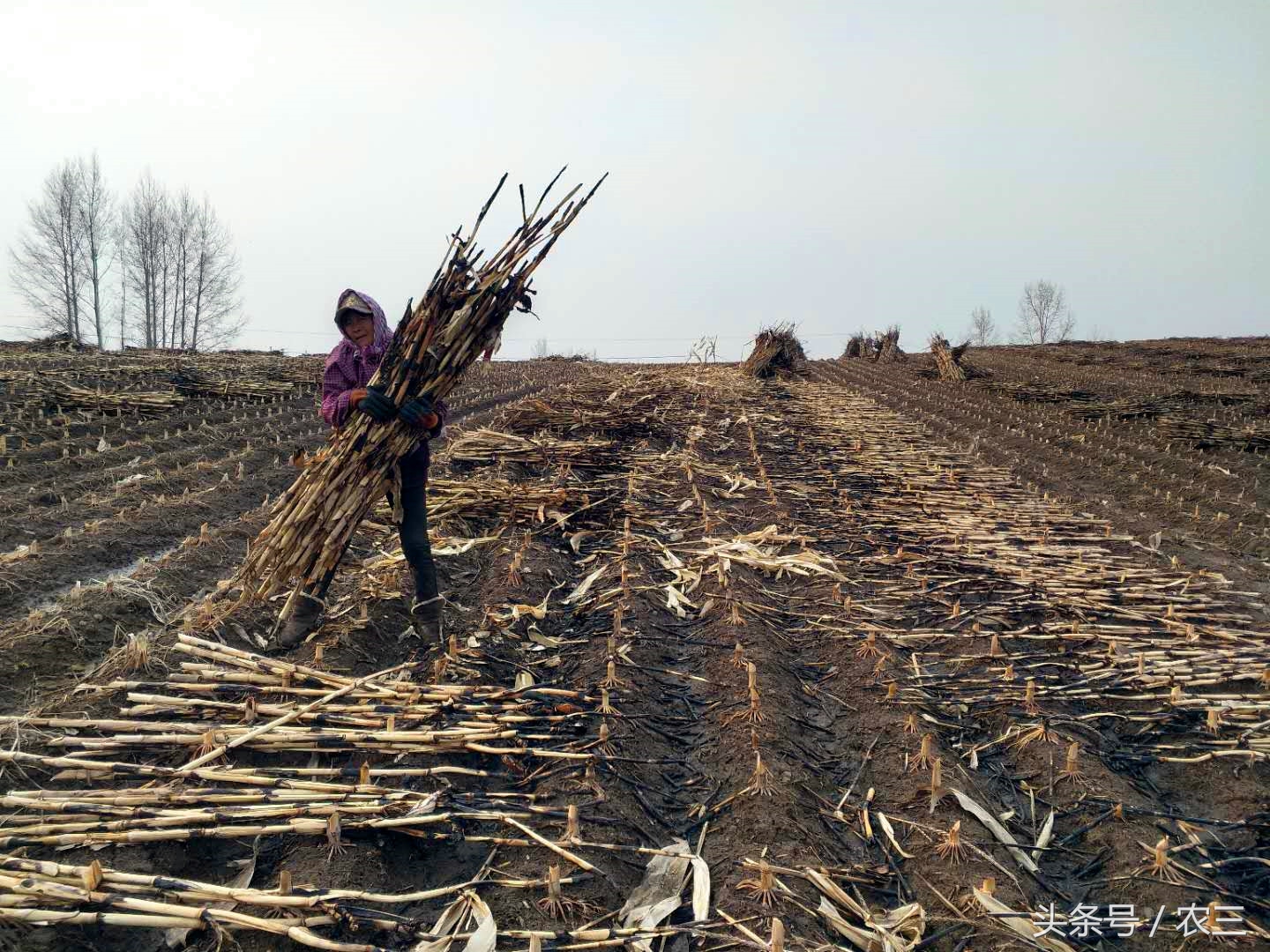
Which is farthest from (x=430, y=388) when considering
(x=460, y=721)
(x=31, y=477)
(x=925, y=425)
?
(x=925, y=425)

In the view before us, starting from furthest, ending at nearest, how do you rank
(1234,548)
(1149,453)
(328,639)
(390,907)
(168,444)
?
(1149,453)
(168,444)
(1234,548)
(328,639)
(390,907)

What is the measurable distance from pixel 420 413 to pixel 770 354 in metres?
13.0

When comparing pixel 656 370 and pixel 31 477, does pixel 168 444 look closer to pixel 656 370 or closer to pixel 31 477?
pixel 31 477

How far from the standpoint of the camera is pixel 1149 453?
9188mm

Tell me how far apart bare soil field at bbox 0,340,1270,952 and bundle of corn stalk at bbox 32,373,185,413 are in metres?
2.91

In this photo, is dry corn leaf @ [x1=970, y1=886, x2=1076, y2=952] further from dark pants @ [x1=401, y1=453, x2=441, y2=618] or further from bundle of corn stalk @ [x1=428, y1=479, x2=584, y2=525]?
bundle of corn stalk @ [x1=428, y1=479, x2=584, y2=525]

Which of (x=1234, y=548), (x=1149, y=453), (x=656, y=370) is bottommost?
(x=1234, y=548)

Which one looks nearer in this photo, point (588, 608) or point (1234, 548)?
point (588, 608)

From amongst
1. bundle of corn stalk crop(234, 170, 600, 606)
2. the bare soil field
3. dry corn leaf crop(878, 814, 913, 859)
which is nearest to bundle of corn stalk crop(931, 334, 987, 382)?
the bare soil field

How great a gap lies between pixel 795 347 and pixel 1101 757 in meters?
15.1

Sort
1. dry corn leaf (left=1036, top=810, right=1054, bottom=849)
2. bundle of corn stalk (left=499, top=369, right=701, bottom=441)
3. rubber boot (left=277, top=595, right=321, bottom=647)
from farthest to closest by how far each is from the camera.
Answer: bundle of corn stalk (left=499, top=369, right=701, bottom=441) < rubber boot (left=277, top=595, right=321, bottom=647) < dry corn leaf (left=1036, top=810, right=1054, bottom=849)

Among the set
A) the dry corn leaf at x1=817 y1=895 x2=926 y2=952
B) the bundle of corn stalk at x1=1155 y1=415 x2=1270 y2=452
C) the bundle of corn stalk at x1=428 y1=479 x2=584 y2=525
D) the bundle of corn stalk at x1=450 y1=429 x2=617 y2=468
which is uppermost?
the bundle of corn stalk at x1=1155 y1=415 x2=1270 y2=452

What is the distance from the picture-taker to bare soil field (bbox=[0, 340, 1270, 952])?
2232 millimetres

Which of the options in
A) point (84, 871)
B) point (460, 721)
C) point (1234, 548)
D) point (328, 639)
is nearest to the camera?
point (84, 871)
